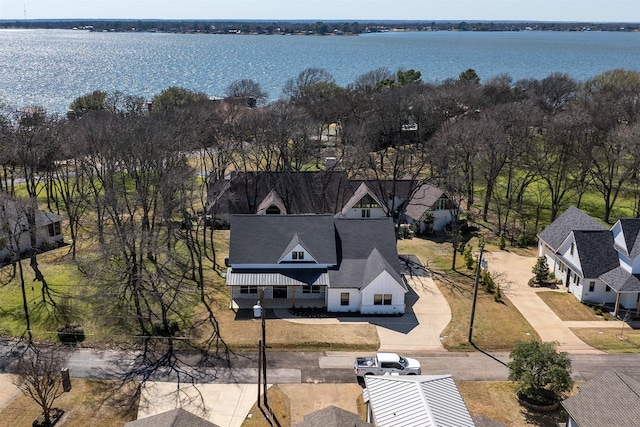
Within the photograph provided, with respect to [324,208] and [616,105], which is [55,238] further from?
[616,105]

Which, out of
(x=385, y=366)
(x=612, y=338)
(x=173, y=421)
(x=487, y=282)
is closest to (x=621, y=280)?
(x=612, y=338)

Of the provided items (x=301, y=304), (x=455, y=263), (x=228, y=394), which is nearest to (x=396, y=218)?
(x=455, y=263)

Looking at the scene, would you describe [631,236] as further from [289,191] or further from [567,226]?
[289,191]

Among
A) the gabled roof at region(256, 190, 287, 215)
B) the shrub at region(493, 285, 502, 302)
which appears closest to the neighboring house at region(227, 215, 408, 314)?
the shrub at region(493, 285, 502, 302)

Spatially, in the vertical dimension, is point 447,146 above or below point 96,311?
above

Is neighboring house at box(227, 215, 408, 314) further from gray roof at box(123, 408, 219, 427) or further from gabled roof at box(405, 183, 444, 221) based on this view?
gray roof at box(123, 408, 219, 427)

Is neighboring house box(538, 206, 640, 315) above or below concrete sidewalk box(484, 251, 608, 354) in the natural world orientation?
above

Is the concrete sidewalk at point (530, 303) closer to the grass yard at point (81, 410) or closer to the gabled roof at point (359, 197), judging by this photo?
the gabled roof at point (359, 197)
